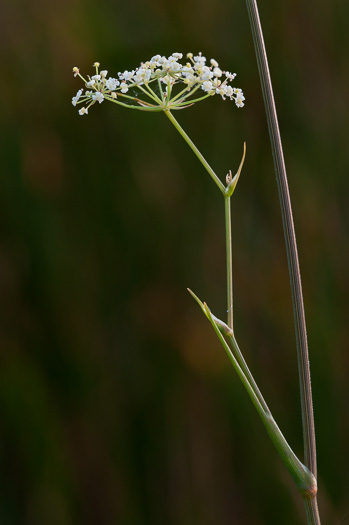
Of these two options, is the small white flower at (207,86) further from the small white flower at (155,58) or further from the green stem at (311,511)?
the green stem at (311,511)

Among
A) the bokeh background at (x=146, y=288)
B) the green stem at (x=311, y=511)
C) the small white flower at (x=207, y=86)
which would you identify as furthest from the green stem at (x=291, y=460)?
the bokeh background at (x=146, y=288)

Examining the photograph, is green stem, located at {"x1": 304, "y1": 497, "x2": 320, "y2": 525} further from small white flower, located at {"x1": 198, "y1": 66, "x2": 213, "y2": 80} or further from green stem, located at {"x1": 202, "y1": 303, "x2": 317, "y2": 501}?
small white flower, located at {"x1": 198, "y1": 66, "x2": 213, "y2": 80}

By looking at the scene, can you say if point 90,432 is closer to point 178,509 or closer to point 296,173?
point 178,509

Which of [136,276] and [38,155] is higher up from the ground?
[38,155]

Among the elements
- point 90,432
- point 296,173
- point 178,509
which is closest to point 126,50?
point 296,173

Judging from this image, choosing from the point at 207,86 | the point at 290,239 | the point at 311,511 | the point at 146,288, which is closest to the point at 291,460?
the point at 311,511

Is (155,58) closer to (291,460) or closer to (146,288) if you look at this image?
(291,460)

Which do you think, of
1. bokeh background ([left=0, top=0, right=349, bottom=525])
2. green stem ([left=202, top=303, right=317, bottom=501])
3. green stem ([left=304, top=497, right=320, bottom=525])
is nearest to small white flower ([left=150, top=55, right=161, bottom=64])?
green stem ([left=202, top=303, right=317, bottom=501])
